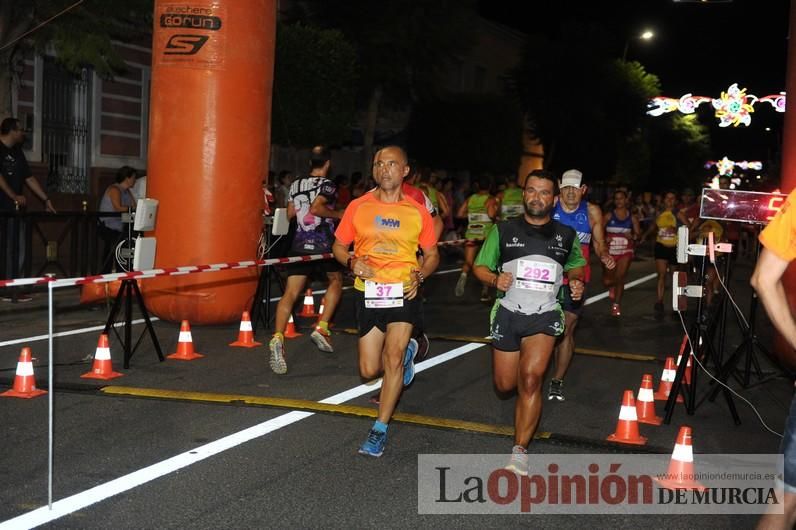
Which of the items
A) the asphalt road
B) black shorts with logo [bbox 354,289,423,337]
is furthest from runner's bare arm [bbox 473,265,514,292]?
the asphalt road

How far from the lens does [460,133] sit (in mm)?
41281

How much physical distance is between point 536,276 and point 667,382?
10.2 ft

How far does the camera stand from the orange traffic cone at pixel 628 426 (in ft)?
23.6

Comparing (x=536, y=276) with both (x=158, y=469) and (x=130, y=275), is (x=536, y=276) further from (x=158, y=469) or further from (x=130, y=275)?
(x=130, y=275)

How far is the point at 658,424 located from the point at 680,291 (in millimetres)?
1004

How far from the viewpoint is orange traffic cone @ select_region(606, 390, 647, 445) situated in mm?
7180

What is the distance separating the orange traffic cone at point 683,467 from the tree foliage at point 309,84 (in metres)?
19.8

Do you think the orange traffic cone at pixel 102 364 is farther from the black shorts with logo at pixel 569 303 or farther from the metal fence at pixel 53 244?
the metal fence at pixel 53 244

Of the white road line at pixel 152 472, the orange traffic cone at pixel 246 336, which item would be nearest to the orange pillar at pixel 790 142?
the white road line at pixel 152 472

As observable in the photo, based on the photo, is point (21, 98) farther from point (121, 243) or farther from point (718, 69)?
point (718, 69)

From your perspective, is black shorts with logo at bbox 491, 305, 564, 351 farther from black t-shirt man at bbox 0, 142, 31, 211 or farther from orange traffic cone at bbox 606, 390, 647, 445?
black t-shirt man at bbox 0, 142, 31, 211

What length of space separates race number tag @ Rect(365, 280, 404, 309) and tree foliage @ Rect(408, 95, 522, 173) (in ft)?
112

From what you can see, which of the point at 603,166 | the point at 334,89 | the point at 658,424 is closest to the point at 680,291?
the point at 658,424

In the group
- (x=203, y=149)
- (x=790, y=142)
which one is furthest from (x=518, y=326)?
(x=203, y=149)
